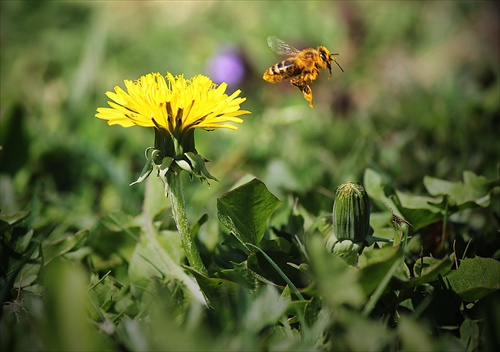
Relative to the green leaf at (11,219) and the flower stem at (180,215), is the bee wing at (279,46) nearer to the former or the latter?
the flower stem at (180,215)

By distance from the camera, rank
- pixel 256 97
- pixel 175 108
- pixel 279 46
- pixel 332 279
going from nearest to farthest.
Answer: pixel 332 279 → pixel 175 108 → pixel 279 46 → pixel 256 97

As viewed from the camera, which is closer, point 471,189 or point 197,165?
point 197,165

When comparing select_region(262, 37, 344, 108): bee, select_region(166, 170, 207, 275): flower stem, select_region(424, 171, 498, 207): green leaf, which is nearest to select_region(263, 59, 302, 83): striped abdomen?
select_region(262, 37, 344, 108): bee

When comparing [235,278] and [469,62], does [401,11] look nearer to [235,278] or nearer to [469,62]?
[469,62]

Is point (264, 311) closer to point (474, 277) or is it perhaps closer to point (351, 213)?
point (351, 213)

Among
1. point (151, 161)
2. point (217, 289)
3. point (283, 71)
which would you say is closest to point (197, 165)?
point (151, 161)

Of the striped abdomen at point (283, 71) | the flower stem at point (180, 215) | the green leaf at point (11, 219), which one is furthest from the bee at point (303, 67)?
the green leaf at point (11, 219)

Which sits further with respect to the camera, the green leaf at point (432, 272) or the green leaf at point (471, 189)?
the green leaf at point (471, 189)

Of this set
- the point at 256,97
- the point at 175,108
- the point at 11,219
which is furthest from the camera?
the point at 256,97
